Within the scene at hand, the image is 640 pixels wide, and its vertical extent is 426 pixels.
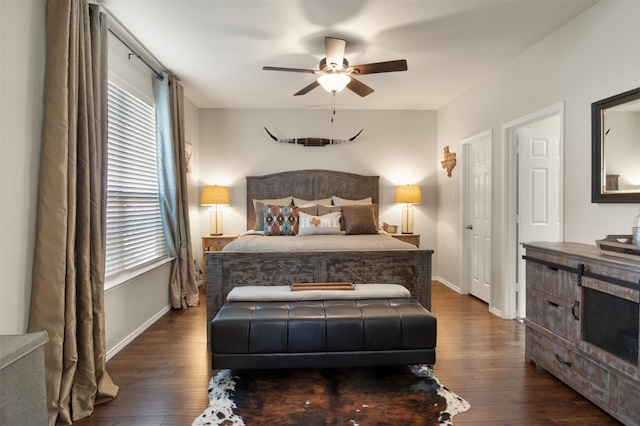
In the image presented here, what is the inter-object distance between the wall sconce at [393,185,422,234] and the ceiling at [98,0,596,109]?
1.54 m

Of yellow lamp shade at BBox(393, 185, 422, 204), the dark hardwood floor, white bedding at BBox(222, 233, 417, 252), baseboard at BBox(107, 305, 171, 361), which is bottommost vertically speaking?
the dark hardwood floor

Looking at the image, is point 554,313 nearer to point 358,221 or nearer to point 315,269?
point 315,269

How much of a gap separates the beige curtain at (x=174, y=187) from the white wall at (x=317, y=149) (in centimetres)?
122

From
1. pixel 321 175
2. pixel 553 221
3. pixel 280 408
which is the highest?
pixel 321 175

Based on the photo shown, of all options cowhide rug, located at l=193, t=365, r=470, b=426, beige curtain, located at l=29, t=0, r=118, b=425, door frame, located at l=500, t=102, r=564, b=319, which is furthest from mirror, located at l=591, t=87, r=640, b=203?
beige curtain, located at l=29, t=0, r=118, b=425

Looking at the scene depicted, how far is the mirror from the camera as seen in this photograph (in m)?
2.22

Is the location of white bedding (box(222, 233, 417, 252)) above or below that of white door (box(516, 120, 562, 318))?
below

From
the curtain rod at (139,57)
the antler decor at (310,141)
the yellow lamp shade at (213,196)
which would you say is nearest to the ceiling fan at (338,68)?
the curtain rod at (139,57)

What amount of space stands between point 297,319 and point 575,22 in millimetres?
3138

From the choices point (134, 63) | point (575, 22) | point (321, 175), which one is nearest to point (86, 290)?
point (134, 63)

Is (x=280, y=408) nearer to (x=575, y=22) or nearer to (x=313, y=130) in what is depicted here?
(x=575, y=22)

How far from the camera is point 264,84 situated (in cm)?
422

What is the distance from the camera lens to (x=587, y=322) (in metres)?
2.10

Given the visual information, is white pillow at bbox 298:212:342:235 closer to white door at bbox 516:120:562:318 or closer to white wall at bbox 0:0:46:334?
white door at bbox 516:120:562:318
